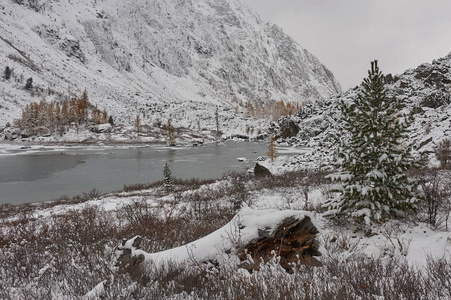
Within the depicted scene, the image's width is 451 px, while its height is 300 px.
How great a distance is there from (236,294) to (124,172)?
32.8m

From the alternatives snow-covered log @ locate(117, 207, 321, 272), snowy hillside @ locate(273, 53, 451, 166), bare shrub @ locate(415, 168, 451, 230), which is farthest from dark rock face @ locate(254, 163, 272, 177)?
snow-covered log @ locate(117, 207, 321, 272)

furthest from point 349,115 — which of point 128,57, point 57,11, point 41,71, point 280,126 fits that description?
point 57,11

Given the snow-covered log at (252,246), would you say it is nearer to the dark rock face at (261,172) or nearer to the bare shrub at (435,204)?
the bare shrub at (435,204)

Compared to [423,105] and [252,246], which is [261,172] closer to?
[252,246]

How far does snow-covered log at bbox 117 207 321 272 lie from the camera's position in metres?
4.02

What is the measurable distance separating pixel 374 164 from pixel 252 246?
380cm

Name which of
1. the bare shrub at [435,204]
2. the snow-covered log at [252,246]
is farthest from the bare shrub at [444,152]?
the snow-covered log at [252,246]

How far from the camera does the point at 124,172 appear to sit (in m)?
32.7

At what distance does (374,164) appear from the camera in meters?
5.93

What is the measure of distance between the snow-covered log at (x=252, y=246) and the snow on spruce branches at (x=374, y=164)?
203 centimetres

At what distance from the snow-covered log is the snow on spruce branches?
2031 mm

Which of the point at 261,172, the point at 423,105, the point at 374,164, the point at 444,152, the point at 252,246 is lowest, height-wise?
the point at 261,172

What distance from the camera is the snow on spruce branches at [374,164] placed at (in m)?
5.63

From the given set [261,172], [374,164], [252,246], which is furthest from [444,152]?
[252,246]
